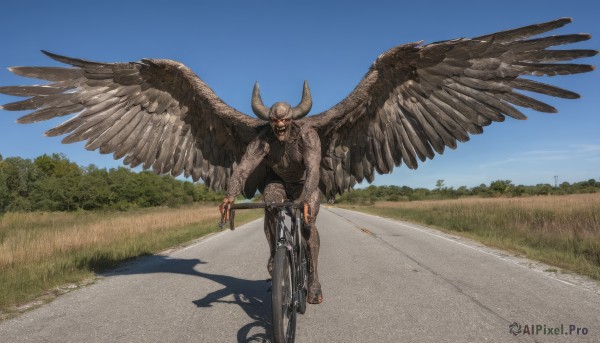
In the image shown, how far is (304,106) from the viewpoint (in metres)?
4.31

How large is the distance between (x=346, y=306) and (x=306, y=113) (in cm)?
219

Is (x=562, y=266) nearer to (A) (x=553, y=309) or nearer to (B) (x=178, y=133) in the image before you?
(A) (x=553, y=309)

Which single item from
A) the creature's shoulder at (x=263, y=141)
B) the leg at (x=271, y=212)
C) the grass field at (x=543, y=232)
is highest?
the creature's shoulder at (x=263, y=141)

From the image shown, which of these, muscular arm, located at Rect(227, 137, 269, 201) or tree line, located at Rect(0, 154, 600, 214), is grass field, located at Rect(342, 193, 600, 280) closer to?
muscular arm, located at Rect(227, 137, 269, 201)

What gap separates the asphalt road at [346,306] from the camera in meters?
3.78

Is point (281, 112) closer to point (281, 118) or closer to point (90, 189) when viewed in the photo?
point (281, 118)

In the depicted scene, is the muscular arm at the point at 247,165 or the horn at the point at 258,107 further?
the horn at the point at 258,107

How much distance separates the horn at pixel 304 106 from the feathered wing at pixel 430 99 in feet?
0.71

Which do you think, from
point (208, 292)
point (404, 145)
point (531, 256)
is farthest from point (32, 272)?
point (531, 256)

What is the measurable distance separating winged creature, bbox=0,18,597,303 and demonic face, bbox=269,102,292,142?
0.01 meters

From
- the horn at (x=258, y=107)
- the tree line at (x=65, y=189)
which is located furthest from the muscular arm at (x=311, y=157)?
the tree line at (x=65, y=189)

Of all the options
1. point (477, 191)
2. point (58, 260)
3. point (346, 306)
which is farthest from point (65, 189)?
point (477, 191)

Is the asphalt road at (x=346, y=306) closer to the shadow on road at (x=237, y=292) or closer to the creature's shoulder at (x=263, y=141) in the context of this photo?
the shadow on road at (x=237, y=292)

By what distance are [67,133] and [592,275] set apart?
7.64 m
